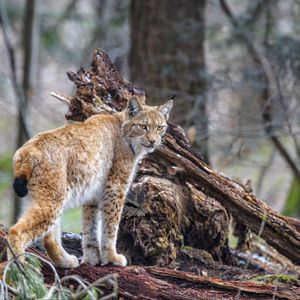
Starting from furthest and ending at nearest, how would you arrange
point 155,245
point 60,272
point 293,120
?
point 293,120 < point 155,245 < point 60,272

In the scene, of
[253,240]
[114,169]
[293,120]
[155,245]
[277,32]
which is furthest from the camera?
[277,32]

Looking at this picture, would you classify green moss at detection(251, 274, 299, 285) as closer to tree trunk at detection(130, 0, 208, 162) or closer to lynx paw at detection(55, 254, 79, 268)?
lynx paw at detection(55, 254, 79, 268)

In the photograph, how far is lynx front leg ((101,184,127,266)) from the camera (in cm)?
603

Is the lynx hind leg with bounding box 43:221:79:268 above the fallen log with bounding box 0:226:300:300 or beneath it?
above

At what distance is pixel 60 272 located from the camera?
570cm

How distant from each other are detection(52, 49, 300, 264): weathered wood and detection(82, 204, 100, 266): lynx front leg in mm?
657

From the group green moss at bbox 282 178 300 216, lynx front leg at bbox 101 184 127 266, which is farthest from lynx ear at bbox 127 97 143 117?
green moss at bbox 282 178 300 216

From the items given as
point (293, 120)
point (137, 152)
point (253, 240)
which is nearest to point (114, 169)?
point (137, 152)

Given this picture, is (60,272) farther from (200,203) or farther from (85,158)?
(200,203)

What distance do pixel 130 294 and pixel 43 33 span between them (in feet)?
32.7

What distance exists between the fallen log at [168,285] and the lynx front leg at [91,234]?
252 millimetres

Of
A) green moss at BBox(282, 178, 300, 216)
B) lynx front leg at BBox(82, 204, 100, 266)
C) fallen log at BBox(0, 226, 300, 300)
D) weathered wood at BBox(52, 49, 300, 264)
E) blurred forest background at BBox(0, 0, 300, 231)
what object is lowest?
fallen log at BBox(0, 226, 300, 300)

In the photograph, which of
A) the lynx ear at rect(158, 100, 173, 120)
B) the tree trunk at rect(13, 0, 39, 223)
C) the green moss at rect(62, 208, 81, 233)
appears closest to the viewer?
the lynx ear at rect(158, 100, 173, 120)

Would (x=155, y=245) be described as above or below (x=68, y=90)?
below
